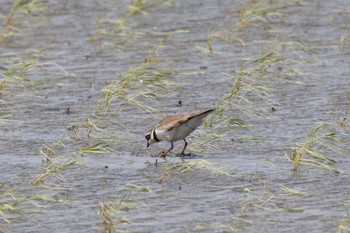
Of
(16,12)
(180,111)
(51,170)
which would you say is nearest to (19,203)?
(51,170)

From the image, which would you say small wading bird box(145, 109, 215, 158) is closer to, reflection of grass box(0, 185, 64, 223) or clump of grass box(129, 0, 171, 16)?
reflection of grass box(0, 185, 64, 223)

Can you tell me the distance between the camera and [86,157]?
11.2 metres

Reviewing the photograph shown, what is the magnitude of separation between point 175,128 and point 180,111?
192 centimetres

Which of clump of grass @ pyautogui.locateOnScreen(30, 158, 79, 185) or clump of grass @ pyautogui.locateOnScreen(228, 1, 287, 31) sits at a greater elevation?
clump of grass @ pyautogui.locateOnScreen(30, 158, 79, 185)

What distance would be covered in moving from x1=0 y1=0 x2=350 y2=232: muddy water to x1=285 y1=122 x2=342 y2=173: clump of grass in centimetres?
8

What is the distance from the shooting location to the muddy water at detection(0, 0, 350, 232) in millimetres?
9031

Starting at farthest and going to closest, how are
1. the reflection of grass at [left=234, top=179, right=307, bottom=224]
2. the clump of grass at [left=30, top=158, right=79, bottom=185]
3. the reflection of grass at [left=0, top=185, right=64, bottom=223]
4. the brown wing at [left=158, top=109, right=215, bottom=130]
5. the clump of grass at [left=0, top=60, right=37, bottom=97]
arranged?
1. the clump of grass at [left=0, top=60, right=37, bottom=97]
2. the brown wing at [left=158, top=109, right=215, bottom=130]
3. the clump of grass at [left=30, top=158, right=79, bottom=185]
4. the reflection of grass at [left=0, top=185, right=64, bottom=223]
5. the reflection of grass at [left=234, top=179, right=307, bottom=224]

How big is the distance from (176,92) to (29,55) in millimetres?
3127

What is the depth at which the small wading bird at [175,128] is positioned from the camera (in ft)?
36.1

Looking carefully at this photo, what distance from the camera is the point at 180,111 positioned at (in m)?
13.0

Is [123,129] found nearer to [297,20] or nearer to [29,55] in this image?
[29,55]

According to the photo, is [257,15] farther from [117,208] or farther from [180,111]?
[117,208]

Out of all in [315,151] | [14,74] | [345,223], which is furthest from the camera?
[14,74]

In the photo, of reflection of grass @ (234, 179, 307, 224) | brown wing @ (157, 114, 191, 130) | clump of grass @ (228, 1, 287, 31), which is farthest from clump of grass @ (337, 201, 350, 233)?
clump of grass @ (228, 1, 287, 31)
